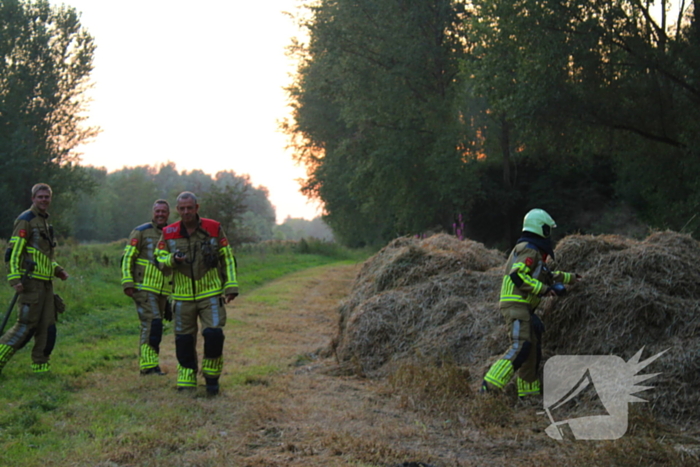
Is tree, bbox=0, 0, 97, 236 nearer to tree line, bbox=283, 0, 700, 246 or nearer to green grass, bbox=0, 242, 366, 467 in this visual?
tree line, bbox=283, 0, 700, 246

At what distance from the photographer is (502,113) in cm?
2500

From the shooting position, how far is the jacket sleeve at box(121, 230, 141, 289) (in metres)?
8.26

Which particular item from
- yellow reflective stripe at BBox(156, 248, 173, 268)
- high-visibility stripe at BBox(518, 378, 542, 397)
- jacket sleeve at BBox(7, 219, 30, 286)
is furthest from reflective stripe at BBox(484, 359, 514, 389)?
jacket sleeve at BBox(7, 219, 30, 286)

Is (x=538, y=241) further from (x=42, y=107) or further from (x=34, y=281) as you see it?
(x=42, y=107)

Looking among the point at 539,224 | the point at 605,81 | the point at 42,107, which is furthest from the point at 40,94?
the point at 539,224

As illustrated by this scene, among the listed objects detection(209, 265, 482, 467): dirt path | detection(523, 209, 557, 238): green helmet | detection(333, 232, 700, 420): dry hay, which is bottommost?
detection(209, 265, 482, 467): dirt path

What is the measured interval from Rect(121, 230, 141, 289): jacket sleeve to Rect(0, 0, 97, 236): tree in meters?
34.1

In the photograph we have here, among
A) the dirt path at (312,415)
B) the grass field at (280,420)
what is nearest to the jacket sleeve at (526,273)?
the grass field at (280,420)

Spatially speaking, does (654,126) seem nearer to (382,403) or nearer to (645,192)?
(645,192)

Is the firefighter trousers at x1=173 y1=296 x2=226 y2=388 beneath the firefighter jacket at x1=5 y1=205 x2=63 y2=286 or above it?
beneath

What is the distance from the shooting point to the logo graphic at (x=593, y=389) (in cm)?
572

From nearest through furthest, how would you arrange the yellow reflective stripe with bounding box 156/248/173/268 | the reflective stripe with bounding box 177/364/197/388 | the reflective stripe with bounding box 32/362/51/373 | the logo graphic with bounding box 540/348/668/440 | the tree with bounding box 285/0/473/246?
1. the logo graphic with bounding box 540/348/668/440
2. the yellow reflective stripe with bounding box 156/248/173/268
3. the reflective stripe with bounding box 177/364/197/388
4. the reflective stripe with bounding box 32/362/51/373
5. the tree with bounding box 285/0/473/246

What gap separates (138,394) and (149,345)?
1133mm

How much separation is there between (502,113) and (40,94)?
30895 mm
